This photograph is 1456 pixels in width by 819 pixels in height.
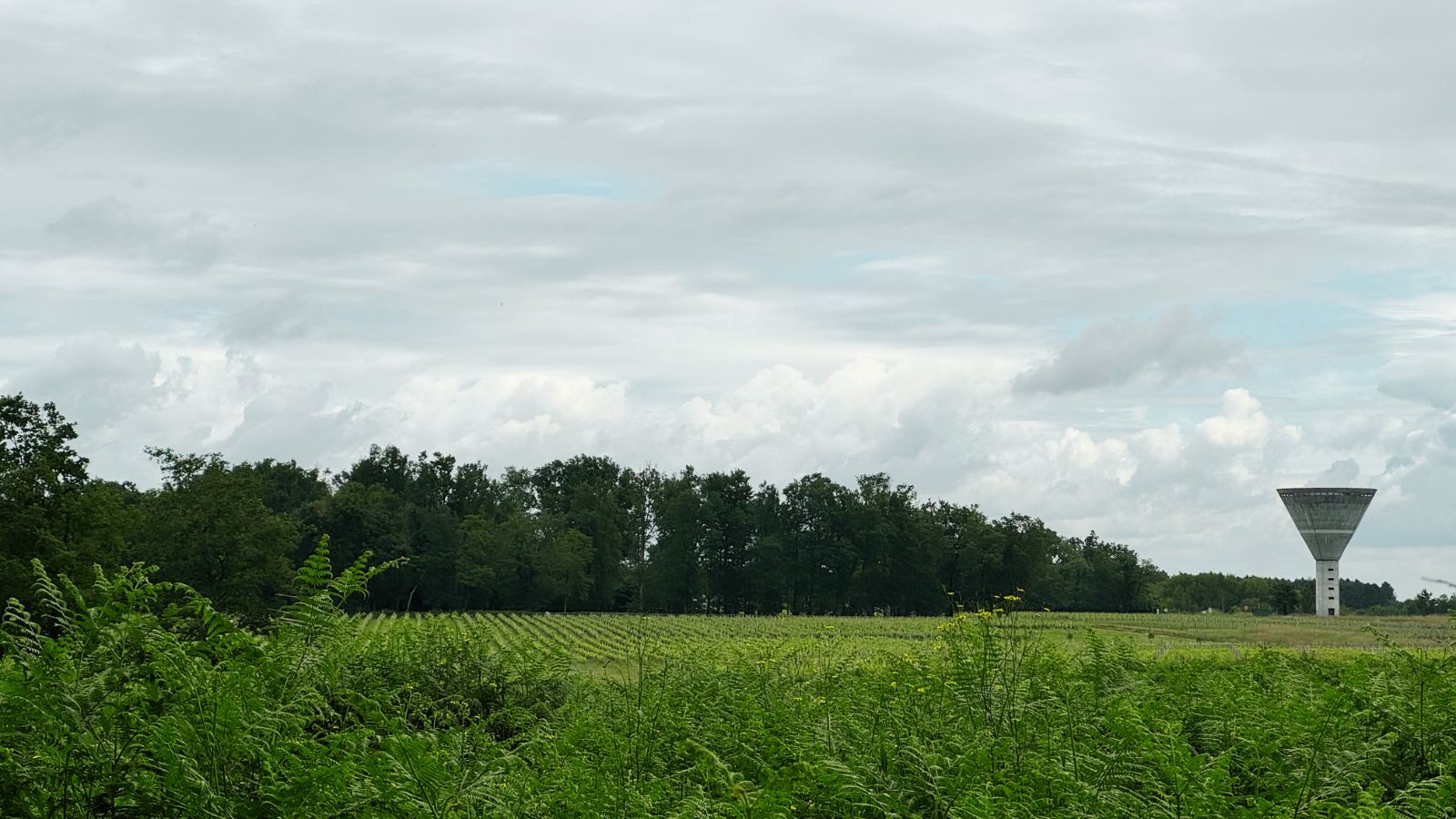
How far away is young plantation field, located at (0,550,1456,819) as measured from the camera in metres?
4.96

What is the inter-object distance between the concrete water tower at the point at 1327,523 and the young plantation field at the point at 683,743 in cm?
10656

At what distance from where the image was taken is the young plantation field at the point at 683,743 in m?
4.96

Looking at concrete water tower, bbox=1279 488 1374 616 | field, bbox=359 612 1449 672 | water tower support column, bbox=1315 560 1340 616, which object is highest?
concrete water tower, bbox=1279 488 1374 616

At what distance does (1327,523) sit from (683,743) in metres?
113

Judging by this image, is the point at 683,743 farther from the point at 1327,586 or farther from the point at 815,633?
the point at 1327,586

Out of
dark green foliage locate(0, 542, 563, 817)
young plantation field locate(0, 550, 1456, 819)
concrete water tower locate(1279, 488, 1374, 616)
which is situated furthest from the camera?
concrete water tower locate(1279, 488, 1374, 616)

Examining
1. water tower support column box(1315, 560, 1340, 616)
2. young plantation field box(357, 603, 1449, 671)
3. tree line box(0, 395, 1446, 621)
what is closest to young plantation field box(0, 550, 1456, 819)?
young plantation field box(357, 603, 1449, 671)

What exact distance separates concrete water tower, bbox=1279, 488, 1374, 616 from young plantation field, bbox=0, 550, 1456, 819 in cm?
10656

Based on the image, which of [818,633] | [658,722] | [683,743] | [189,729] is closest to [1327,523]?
[818,633]

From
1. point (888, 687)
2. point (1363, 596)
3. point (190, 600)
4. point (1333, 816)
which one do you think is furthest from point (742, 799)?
point (1363, 596)

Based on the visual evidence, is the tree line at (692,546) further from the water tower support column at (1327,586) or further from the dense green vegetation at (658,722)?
the dense green vegetation at (658,722)

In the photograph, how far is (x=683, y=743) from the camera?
774 centimetres

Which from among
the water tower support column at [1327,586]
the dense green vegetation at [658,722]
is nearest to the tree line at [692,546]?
the water tower support column at [1327,586]

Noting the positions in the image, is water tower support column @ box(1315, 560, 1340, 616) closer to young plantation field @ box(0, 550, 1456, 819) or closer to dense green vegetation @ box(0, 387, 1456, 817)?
dense green vegetation @ box(0, 387, 1456, 817)
